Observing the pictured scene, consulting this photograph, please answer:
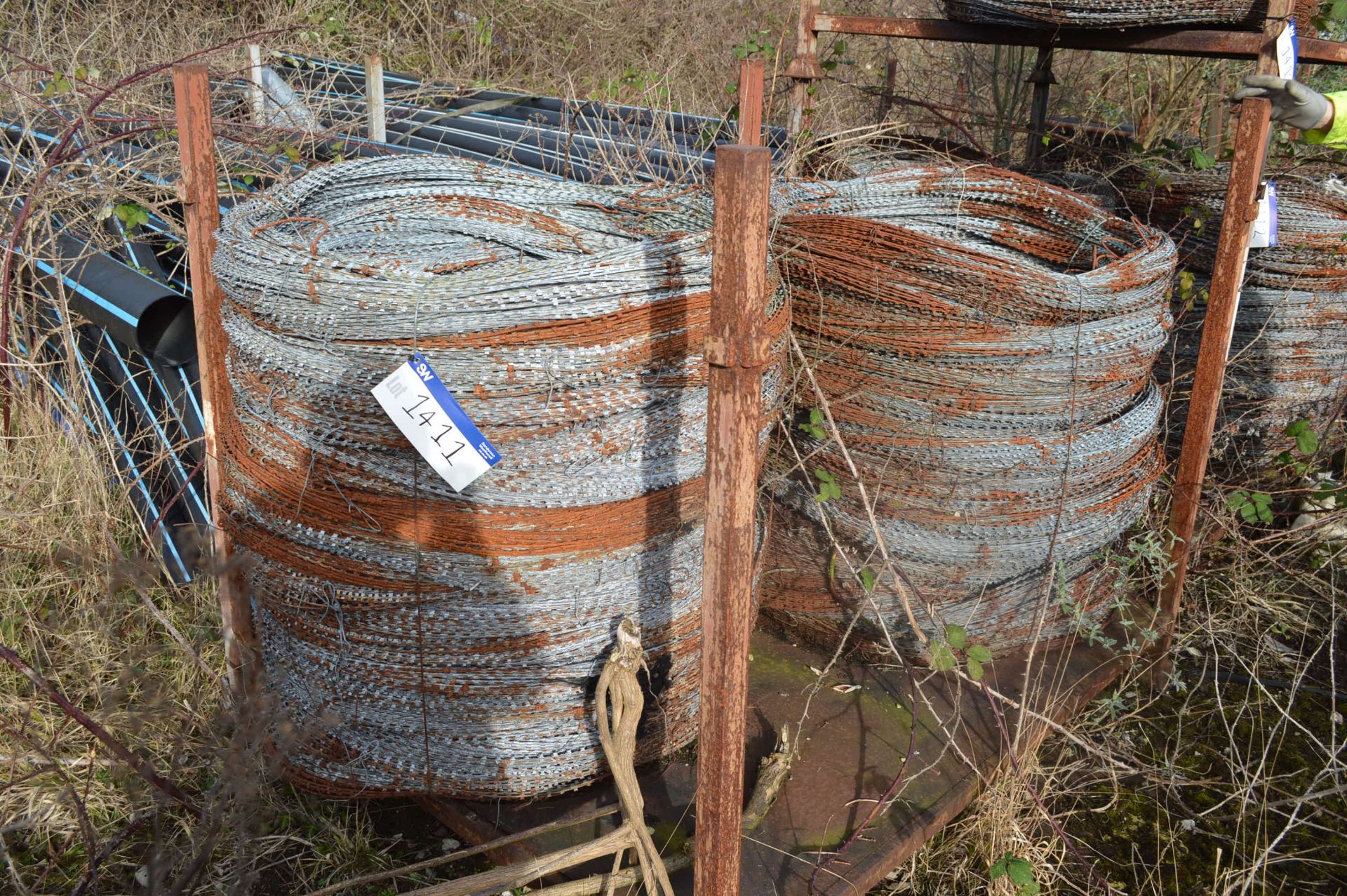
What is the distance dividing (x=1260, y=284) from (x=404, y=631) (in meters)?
3.87

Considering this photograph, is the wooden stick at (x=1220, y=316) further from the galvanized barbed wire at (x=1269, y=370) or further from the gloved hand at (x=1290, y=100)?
the galvanized barbed wire at (x=1269, y=370)

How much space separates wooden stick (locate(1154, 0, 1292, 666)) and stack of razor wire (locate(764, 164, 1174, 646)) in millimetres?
122

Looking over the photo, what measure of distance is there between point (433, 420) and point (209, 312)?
34.1 inches

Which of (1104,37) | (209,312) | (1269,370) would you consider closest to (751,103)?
(1104,37)

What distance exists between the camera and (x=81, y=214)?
13.0 ft

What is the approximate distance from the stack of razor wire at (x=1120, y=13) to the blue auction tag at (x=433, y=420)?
2.37m

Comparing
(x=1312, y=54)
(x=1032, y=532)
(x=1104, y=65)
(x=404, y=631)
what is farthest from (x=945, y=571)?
(x=1104, y=65)

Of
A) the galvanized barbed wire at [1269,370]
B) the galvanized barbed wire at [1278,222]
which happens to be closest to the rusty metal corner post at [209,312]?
the galvanized barbed wire at [1278,222]

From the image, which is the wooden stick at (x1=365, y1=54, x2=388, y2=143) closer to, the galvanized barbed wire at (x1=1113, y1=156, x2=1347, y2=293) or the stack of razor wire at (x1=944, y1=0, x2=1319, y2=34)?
the stack of razor wire at (x1=944, y1=0, x2=1319, y2=34)

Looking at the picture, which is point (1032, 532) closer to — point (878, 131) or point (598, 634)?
point (598, 634)

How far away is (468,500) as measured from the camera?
2219mm

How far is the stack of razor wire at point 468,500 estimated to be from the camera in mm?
2119

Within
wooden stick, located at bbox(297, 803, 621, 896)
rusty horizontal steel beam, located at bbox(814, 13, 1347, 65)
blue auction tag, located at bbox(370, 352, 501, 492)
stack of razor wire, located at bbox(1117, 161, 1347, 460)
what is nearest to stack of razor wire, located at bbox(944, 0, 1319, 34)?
rusty horizontal steel beam, located at bbox(814, 13, 1347, 65)

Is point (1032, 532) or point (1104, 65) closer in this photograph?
point (1032, 532)
